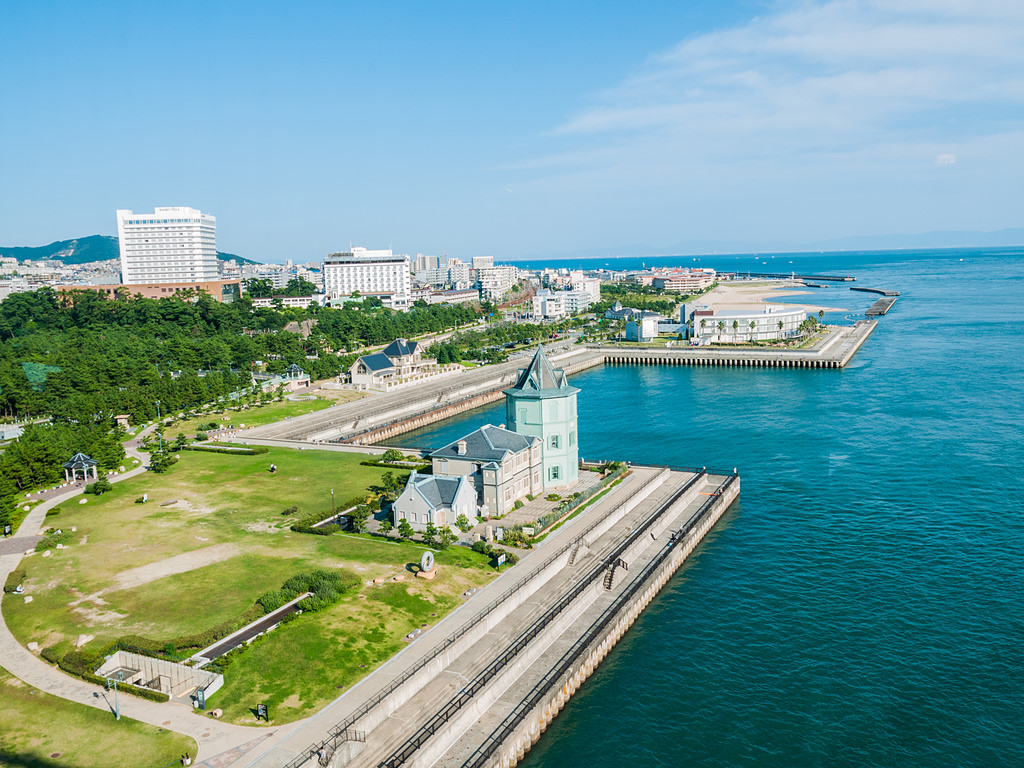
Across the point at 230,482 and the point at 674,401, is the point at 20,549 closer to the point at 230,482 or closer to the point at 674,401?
the point at 230,482

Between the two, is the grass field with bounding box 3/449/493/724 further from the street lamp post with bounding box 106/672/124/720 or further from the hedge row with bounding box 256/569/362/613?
the street lamp post with bounding box 106/672/124/720

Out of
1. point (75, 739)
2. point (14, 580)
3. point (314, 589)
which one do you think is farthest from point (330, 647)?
point (14, 580)

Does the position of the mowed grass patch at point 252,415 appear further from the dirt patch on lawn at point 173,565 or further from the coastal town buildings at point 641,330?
the coastal town buildings at point 641,330

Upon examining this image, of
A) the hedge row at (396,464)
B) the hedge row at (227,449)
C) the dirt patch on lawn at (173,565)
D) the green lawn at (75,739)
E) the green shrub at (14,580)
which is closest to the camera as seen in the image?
the green lawn at (75,739)

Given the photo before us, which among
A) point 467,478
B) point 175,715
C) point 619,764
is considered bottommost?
point 619,764

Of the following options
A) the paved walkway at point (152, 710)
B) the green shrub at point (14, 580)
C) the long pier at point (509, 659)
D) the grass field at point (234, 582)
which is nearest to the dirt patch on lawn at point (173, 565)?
the grass field at point (234, 582)

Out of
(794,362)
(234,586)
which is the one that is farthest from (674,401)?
(234,586)

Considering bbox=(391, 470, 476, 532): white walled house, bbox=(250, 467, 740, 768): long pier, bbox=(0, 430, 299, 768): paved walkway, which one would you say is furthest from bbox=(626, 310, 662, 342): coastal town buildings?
bbox=(0, 430, 299, 768): paved walkway
